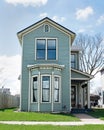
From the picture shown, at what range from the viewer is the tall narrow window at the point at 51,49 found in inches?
950

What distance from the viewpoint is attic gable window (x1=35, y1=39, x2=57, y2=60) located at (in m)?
24.1

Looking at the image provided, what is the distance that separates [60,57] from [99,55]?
82.6ft

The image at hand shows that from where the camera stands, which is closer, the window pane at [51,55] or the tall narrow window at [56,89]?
the tall narrow window at [56,89]

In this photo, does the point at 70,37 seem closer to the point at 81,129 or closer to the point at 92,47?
the point at 81,129

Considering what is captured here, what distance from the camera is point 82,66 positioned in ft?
154

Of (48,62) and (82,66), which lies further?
(82,66)

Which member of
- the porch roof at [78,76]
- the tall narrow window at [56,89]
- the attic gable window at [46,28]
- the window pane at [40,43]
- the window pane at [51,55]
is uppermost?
the attic gable window at [46,28]

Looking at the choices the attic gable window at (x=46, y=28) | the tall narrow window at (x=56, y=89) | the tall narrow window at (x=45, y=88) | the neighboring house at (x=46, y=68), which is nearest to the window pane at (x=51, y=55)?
the neighboring house at (x=46, y=68)


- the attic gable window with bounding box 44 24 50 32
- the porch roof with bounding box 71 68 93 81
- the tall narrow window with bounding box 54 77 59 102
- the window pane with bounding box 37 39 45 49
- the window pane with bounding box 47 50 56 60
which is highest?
the attic gable window with bounding box 44 24 50 32

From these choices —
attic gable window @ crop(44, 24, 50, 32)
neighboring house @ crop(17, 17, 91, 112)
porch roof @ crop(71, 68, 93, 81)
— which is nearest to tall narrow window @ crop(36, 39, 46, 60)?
neighboring house @ crop(17, 17, 91, 112)

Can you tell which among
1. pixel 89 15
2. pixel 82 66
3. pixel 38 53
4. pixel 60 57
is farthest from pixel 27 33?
pixel 82 66

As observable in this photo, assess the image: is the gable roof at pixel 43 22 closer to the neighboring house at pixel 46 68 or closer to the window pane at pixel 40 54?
the neighboring house at pixel 46 68

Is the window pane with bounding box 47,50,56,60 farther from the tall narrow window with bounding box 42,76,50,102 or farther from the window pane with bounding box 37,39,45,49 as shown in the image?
the tall narrow window with bounding box 42,76,50,102

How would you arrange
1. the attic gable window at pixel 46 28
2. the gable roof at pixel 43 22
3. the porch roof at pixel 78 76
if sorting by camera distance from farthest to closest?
the porch roof at pixel 78 76, the attic gable window at pixel 46 28, the gable roof at pixel 43 22
